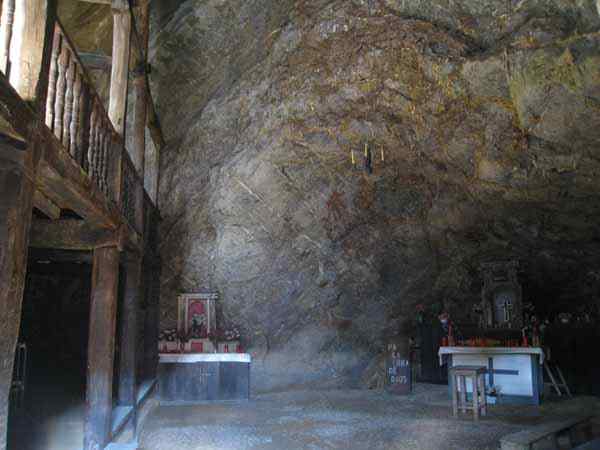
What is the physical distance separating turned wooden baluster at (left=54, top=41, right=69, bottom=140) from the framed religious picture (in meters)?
7.73

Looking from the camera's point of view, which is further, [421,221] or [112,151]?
[421,221]

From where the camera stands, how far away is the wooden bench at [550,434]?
18.4 feet

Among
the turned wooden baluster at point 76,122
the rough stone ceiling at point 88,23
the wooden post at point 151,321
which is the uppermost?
the rough stone ceiling at point 88,23

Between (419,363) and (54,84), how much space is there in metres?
11.7

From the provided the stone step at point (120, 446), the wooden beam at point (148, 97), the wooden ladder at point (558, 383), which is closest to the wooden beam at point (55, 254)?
the stone step at point (120, 446)

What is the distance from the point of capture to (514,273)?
1220 cm

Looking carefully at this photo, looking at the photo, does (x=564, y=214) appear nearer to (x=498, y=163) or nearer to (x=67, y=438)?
(x=498, y=163)

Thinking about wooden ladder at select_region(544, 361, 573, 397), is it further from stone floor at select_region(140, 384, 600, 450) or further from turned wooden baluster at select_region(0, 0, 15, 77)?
turned wooden baluster at select_region(0, 0, 15, 77)

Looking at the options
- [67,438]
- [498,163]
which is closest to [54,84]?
[67,438]

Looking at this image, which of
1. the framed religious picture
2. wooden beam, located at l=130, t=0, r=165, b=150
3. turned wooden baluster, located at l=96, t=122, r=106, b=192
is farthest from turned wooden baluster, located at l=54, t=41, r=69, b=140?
the framed religious picture

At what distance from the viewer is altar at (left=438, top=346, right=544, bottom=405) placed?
32.9 ft

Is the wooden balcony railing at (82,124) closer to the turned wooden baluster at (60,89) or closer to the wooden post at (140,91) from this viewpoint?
the turned wooden baluster at (60,89)

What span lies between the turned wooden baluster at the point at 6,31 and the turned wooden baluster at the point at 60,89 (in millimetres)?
788

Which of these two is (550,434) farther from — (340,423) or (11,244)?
(11,244)
